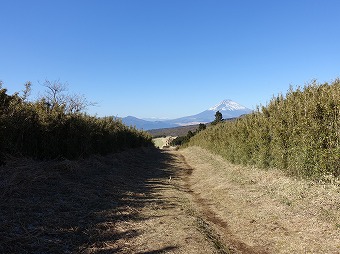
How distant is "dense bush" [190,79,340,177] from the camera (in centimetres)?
888

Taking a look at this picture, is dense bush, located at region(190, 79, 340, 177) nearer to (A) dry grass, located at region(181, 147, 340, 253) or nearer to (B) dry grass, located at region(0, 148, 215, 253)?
(A) dry grass, located at region(181, 147, 340, 253)

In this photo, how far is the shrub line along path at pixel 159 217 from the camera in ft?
18.9

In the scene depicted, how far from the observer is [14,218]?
608 cm

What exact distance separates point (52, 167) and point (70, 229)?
561cm

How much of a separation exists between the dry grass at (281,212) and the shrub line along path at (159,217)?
0.07 feet

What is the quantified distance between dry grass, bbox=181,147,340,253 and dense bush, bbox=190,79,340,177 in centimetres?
66

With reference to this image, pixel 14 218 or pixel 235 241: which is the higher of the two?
pixel 14 218

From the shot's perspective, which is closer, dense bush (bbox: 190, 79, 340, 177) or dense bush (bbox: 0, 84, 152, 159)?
dense bush (bbox: 190, 79, 340, 177)

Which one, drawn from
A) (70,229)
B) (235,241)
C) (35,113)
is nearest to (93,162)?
(35,113)

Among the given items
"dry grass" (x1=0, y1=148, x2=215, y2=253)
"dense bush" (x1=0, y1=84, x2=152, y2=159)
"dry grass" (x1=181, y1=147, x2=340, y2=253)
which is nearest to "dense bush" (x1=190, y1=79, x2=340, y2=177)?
"dry grass" (x1=181, y1=147, x2=340, y2=253)

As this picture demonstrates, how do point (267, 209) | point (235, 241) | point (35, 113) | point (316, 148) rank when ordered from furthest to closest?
1. point (35, 113)
2. point (316, 148)
3. point (267, 209)
4. point (235, 241)

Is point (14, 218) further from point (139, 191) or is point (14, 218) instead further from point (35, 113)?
point (35, 113)

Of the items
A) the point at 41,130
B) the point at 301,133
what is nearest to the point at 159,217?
the point at 301,133

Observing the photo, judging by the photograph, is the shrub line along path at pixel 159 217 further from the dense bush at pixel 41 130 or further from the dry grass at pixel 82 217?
the dense bush at pixel 41 130
